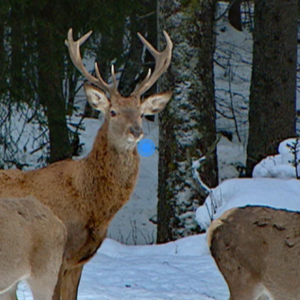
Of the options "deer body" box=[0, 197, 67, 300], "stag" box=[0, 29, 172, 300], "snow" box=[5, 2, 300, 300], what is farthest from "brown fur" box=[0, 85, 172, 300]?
"deer body" box=[0, 197, 67, 300]

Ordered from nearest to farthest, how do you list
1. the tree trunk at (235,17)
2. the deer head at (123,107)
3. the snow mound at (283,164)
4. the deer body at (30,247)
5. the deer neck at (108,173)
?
1. the deer body at (30,247)
2. the deer neck at (108,173)
3. the deer head at (123,107)
4. the snow mound at (283,164)
5. the tree trunk at (235,17)

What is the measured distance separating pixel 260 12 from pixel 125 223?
4693 millimetres

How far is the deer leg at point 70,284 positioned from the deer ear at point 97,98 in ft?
5.41

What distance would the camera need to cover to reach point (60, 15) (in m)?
12.2

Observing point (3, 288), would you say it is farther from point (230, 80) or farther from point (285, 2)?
point (230, 80)

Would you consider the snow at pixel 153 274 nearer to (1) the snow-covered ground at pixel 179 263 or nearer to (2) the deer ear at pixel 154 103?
(1) the snow-covered ground at pixel 179 263

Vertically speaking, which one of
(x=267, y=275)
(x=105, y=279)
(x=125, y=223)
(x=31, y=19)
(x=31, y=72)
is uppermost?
(x=31, y=19)

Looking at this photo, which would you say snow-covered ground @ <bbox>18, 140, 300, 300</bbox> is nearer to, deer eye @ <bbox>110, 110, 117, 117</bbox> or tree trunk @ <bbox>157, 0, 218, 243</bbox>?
tree trunk @ <bbox>157, 0, 218, 243</bbox>

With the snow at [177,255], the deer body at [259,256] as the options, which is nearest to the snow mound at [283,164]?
the snow at [177,255]

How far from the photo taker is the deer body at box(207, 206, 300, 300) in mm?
5945

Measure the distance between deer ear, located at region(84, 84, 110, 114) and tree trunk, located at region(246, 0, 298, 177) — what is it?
190 inches

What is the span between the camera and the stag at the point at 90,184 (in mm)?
6970

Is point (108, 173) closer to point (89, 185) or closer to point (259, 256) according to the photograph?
point (89, 185)

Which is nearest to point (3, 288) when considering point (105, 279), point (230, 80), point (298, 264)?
point (298, 264)
